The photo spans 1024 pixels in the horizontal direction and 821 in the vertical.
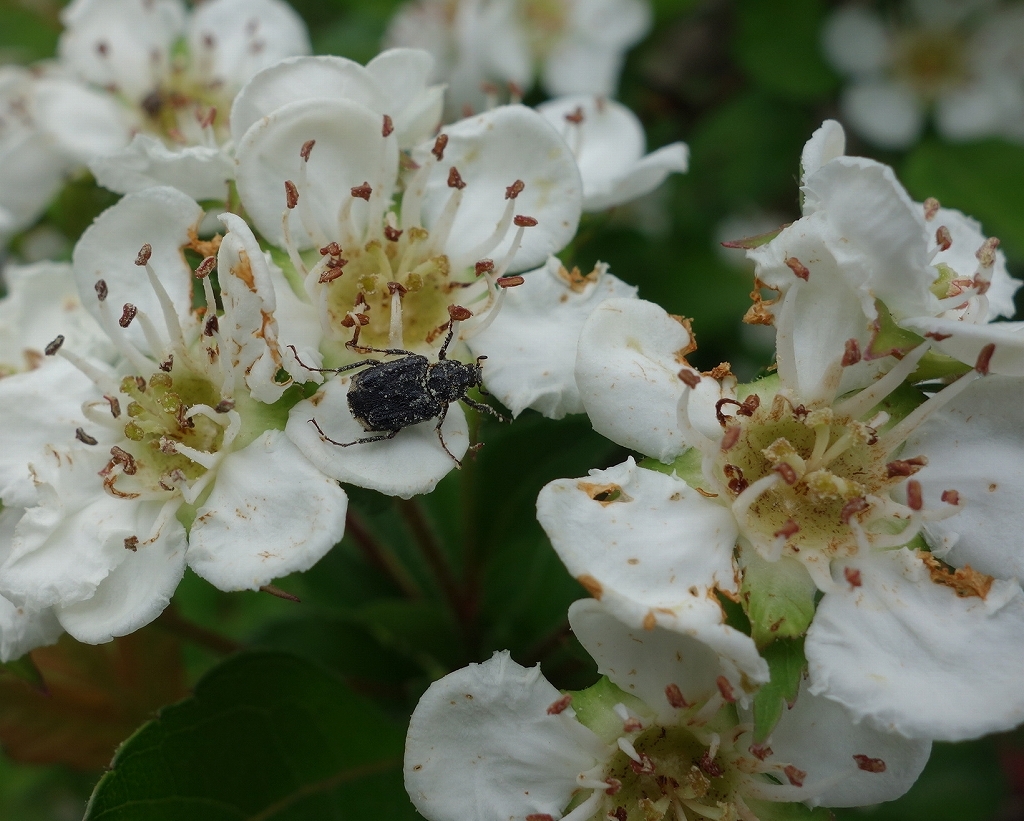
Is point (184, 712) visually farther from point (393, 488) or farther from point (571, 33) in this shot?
point (571, 33)

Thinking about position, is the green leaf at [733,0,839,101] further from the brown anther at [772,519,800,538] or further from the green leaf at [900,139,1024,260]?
the brown anther at [772,519,800,538]

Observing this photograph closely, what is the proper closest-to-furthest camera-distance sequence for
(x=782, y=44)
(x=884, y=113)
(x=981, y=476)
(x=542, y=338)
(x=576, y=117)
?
(x=981, y=476), (x=542, y=338), (x=576, y=117), (x=782, y=44), (x=884, y=113)

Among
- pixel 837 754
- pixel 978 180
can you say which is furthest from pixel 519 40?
pixel 837 754

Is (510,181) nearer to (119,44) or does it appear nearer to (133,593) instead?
(133,593)

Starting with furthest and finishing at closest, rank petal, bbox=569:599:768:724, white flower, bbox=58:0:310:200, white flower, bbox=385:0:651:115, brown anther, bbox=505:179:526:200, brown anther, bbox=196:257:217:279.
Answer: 1. white flower, bbox=385:0:651:115
2. white flower, bbox=58:0:310:200
3. brown anther, bbox=505:179:526:200
4. brown anther, bbox=196:257:217:279
5. petal, bbox=569:599:768:724

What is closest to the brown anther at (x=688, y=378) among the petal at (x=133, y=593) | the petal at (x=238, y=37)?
the petal at (x=133, y=593)

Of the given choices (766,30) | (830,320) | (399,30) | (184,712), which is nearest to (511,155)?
(830,320)

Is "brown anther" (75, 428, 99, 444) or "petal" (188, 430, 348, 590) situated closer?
"petal" (188, 430, 348, 590)

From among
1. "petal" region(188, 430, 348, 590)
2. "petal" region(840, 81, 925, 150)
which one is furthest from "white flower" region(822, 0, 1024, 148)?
"petal" region(188, 430, 348, 590)
